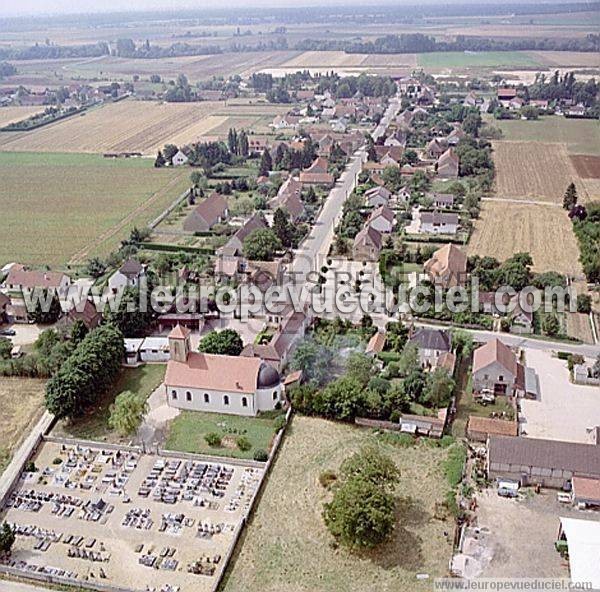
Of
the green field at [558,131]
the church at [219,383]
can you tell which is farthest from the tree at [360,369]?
the green field at [558,131]

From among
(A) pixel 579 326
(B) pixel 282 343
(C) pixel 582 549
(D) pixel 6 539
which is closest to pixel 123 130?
(B) pixel 282 343

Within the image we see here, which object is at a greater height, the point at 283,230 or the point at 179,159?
the point at 179,159

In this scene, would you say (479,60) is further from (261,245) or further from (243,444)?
(243,444)

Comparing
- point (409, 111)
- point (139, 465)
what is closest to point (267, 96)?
point (409, 111)

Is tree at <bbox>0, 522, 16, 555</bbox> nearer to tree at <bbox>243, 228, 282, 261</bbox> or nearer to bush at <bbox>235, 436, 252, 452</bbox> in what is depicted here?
bush at <bbox>235, 436, 252, 452</bbox>

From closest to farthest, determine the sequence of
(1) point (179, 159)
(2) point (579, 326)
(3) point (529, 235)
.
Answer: (2) point (579, 326)
(3) point (529, 235)
(1) point (179, 159)

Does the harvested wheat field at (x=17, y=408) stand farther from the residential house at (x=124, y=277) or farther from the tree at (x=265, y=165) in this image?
→ the tree at (x=265, y=165)

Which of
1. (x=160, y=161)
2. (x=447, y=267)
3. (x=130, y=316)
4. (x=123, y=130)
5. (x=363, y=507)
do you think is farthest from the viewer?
A: (x=123, y=130)
